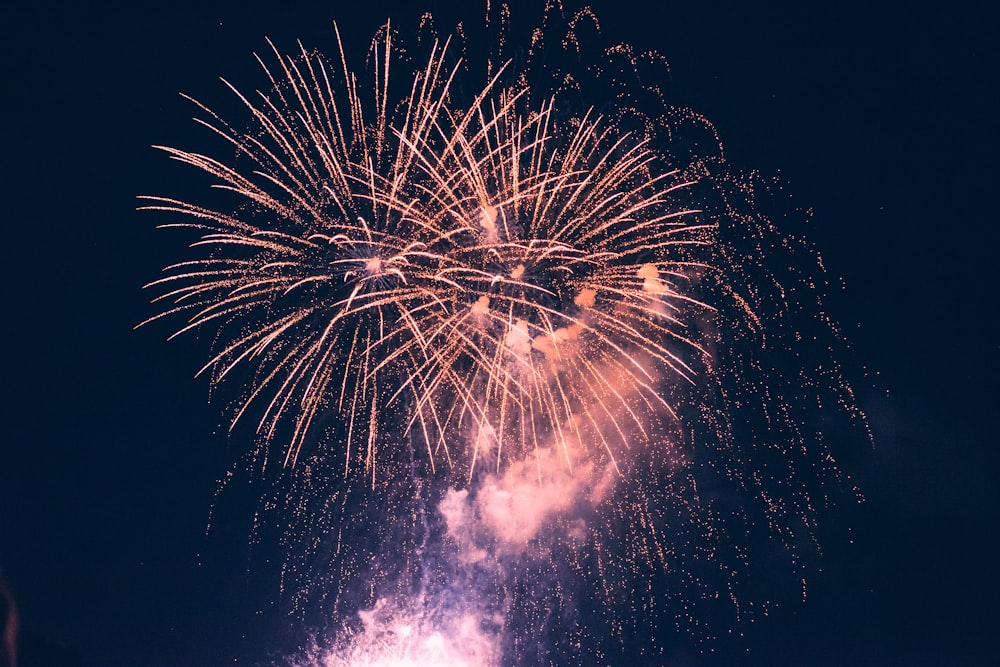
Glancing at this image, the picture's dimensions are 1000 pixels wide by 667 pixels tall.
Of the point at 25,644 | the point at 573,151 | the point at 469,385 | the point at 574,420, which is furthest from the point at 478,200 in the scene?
the point at 25,644

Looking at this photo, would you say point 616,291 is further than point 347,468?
No

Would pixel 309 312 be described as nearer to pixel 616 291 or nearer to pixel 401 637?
pixel 616 291

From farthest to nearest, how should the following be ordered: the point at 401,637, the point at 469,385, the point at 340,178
Answer: the point at 401,637
the point at 469,385
the point at 340,178

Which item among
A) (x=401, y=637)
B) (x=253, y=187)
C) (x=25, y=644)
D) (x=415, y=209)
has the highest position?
(x=253, y=187)

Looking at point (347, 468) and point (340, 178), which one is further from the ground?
point (340, 178)

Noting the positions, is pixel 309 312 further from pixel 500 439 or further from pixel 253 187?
pixel 500 439

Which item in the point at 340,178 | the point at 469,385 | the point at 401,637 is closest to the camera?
the point at 340,178

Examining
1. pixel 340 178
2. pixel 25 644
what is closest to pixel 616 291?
pixel 340 178

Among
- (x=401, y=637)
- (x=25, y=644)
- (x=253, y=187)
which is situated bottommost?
(x=401, y=637)

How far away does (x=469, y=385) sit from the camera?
12.8m

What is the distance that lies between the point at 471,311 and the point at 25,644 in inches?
852

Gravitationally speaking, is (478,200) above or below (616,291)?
above

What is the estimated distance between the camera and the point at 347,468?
13336mm

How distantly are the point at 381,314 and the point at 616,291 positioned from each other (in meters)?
4.96
